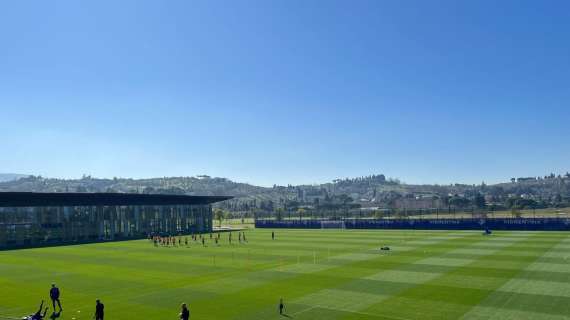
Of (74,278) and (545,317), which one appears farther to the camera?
(74,278)

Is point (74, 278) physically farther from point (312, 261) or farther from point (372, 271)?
point (372, 271)

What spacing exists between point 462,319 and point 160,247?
55.7m

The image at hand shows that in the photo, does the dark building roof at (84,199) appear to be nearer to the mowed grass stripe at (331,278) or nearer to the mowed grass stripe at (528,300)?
the mowed grass stripe at (331,278)

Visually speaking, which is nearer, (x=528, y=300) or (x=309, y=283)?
(x=528, y=300)

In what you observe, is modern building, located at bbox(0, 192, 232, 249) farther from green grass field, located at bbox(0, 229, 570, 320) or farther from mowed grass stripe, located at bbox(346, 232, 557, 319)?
mowed grass stripe, located at bbox(346, 232, 557, 319)

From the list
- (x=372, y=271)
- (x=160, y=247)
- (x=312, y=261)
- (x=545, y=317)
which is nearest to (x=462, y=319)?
(x=545, y=317)

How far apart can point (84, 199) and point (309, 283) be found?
73.0m

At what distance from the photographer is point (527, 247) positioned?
207 feet

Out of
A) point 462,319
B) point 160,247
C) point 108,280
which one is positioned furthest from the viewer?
point 160,247

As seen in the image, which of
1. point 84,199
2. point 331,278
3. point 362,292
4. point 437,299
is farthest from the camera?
A: point 84,199

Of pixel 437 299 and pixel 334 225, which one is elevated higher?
pixel 437 299

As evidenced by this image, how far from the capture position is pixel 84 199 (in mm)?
97875

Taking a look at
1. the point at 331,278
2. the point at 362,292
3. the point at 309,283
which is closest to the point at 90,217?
the point at 331,278

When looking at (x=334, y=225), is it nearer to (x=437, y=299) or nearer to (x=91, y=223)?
(x=91, y=223)
